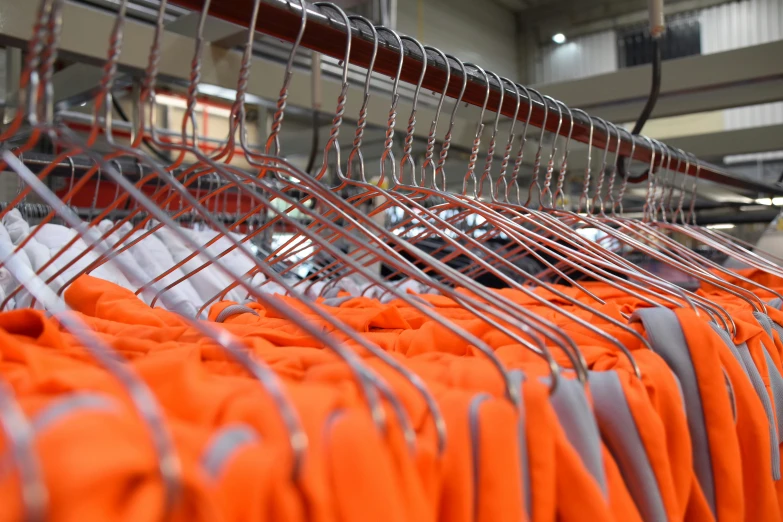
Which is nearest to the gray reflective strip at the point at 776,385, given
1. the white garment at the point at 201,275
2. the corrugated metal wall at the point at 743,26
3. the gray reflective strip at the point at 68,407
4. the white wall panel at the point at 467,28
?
the gray reflective strip at the point at 68,407

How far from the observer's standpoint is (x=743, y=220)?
1600 mm

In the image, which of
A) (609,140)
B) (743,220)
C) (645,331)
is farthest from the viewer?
(743,220)

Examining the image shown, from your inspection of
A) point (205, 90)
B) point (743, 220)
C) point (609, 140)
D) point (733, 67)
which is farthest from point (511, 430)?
point (743, 220)

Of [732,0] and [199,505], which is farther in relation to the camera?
[732,0]

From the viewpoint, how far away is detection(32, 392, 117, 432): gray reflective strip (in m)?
0.23

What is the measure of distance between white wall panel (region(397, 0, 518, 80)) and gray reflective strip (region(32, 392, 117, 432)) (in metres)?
4.03

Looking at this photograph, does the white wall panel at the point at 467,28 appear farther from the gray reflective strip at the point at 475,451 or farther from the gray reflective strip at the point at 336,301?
the gray reflective strip at the point at 475,451

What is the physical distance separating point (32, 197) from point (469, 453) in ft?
6.53

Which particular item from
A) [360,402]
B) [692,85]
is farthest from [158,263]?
[692,85]

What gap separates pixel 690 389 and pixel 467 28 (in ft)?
15.1

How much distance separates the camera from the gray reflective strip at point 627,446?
0.41 metres

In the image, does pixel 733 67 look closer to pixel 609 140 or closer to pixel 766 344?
pixel 609 140

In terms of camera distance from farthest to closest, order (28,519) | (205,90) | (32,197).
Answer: (32,197)
(205,90)
(28,519)

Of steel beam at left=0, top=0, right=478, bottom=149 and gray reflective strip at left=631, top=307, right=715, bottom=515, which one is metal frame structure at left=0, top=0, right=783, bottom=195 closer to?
steel beam at left=0, top=0, right=478, bottom=149
